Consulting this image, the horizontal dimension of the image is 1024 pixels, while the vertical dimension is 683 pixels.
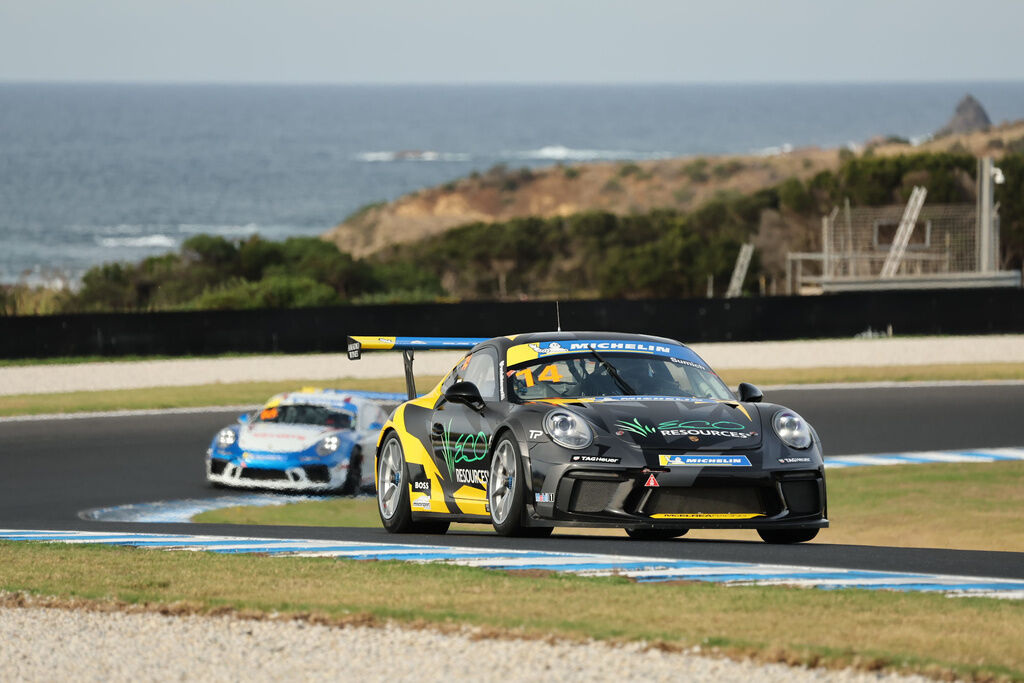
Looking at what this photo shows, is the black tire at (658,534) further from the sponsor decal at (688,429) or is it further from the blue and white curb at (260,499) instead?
the blue and white curb at (260,499)

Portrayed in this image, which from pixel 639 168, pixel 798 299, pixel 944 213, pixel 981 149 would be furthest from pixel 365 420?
pixel 639 168

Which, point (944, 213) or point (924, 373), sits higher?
point (944, 213)

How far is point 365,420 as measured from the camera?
18156mm

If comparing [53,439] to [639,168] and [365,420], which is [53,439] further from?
[639,168]

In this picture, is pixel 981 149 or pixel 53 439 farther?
pixel 981 149

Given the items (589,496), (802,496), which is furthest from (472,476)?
(802,496)

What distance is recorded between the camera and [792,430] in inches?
394

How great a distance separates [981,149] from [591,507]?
322 feet

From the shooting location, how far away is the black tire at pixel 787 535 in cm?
1022

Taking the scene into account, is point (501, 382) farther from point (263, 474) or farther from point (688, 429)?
point (263, 474)

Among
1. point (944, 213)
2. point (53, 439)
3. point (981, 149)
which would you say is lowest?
point (53, 439)

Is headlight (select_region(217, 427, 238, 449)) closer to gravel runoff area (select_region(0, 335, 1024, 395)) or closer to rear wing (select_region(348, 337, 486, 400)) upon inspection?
rear wing (select_region(348, 337, 486, 400))

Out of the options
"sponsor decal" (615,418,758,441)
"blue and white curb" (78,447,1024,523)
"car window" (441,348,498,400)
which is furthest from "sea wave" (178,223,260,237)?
"sponsor decal" (615,418,758,441)

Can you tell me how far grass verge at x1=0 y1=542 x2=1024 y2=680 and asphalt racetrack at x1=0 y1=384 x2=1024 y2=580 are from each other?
103 cm
